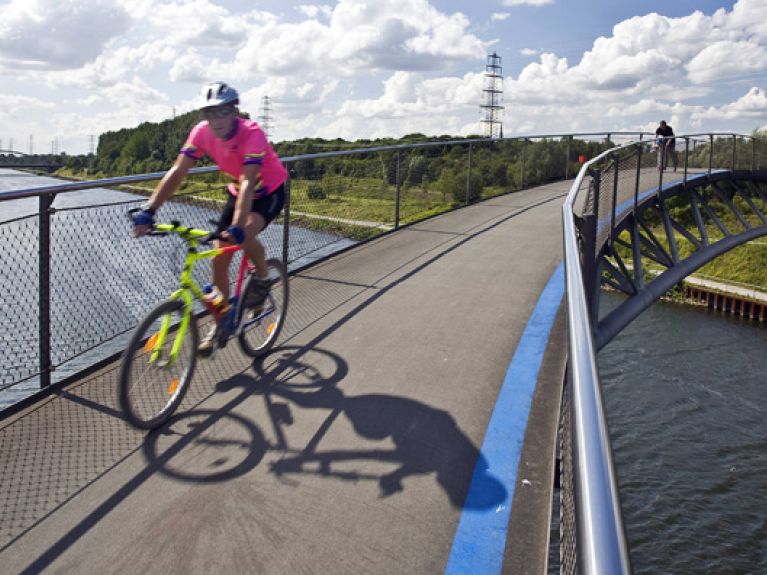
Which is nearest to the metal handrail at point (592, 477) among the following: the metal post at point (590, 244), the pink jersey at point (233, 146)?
the pink jersey at point (233, 146)

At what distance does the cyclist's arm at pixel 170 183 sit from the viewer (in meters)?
4.44

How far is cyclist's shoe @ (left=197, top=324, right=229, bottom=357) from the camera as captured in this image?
4.68 metres

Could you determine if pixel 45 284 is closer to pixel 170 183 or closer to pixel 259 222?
pixel 170 183

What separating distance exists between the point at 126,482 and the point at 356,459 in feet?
4.12

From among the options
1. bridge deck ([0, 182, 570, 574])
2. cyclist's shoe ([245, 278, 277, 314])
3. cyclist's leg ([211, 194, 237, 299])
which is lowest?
bridge deck ([0, 182, 570, 574])

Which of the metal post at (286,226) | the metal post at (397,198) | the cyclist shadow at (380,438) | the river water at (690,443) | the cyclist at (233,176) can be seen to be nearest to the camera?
the cyclist shadow at (380,438)

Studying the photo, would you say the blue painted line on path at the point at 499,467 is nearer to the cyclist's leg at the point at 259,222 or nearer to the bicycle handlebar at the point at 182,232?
the cyclist's leg at the point at 259,222

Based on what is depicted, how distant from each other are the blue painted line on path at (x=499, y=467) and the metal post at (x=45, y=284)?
10.2ft

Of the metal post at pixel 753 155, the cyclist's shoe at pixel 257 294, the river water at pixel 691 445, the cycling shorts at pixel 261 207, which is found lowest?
the river water at pixel 691 445

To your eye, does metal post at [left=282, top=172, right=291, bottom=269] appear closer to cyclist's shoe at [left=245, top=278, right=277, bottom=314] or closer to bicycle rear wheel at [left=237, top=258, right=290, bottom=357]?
bicycle rear wheel at [left=237, top=258, right=290, bottom=357]

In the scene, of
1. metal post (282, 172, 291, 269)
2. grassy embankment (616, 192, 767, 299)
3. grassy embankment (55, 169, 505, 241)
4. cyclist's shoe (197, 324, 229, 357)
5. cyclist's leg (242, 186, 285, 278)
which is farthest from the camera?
grassy embankment (616, 192, 767, 299)

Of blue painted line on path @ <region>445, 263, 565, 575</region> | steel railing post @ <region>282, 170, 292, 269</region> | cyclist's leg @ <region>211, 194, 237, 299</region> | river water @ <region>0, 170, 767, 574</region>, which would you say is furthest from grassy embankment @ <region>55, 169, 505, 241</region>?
blue painted line on path @ <region>445, 263, 565, 575</region>

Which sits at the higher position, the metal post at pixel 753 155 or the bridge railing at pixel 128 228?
the metal post at pixel 753 155

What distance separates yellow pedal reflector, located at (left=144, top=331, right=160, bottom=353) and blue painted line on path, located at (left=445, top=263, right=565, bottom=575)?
2101mm
